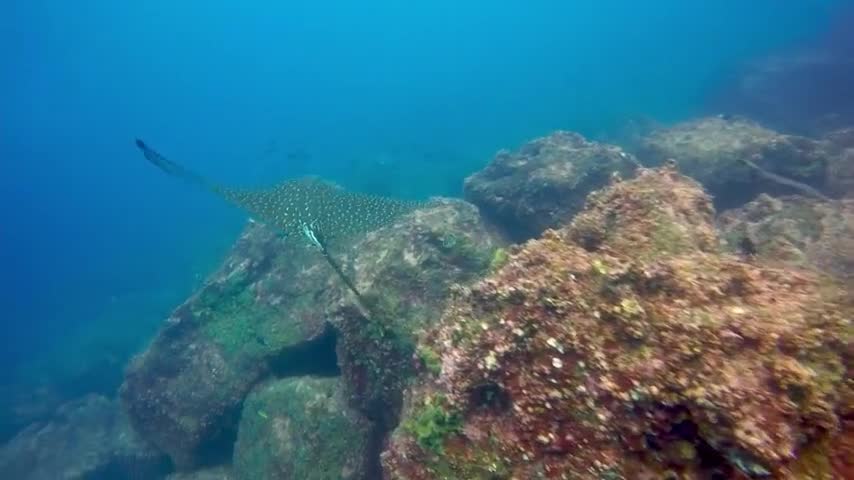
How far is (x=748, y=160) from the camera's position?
36.4 feet

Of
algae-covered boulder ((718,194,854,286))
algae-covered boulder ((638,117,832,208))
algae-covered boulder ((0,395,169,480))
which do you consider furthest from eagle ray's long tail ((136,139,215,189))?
algae-covered boulder ((638,117,832,208))

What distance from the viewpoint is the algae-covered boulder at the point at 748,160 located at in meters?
10.8

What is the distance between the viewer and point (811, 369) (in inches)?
117

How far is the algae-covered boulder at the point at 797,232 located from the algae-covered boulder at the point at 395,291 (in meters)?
4.03

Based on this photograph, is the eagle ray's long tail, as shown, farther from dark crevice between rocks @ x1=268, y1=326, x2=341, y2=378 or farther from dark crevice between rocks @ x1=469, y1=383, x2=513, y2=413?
dark crevice between rocks @ x1=469, y1=383, x2=513, y2=413

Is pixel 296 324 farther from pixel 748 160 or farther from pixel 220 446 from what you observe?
pixel 748 160

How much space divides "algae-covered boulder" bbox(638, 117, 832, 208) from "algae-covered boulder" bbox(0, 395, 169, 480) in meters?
17.9

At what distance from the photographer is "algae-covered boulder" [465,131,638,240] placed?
10859 mm

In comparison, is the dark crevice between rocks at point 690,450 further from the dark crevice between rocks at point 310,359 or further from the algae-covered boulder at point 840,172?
the algae-covered boulder at point 840,172

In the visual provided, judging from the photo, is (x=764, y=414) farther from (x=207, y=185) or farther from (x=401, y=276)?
(x=207, y=185)

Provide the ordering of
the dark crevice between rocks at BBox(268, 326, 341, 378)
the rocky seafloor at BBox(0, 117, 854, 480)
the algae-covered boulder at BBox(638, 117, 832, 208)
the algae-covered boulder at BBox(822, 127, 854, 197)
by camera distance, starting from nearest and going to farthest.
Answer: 1. the rocky seafloor at BBox(0, 117, 854, 480)
2. the dark crevice between rocks at BBox(268, 326, 341, 378)
3. the algae-covered boulder at BBox(638, 117, 832, 208)
4. the algae-covered boulder at BBox(822, 127, 854, 197)

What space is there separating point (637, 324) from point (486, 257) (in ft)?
17.2

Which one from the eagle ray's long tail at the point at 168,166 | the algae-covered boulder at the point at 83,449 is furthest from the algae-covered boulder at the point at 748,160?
the algae-covered boulder at the point at 83,449

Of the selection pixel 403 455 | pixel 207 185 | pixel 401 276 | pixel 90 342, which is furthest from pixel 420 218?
pixel 90 342
